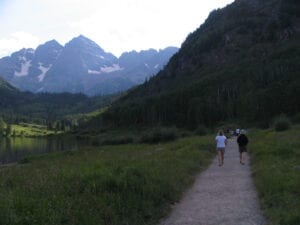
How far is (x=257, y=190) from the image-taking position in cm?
2188

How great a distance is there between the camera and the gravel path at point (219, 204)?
1612 cm

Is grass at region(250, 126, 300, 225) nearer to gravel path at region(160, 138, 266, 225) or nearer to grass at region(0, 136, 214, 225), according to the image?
gravel path at region(160, 138, 266, 225)

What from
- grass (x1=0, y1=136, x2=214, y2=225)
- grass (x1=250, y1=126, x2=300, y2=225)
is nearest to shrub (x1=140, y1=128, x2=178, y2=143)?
grass (x1=250, y1=126, x2=300, y2=225)

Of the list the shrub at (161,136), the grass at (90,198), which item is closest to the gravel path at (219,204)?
the grass at (90,198)

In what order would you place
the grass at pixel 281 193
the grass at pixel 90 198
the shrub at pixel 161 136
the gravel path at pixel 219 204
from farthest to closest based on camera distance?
the shrub at pixel 161 136 → the gravel path at pixel 219 204 → the grass at pixel 281 193 → the grass at pixel 90 198

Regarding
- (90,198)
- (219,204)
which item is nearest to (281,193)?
(219,204)

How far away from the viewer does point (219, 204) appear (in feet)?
62.5

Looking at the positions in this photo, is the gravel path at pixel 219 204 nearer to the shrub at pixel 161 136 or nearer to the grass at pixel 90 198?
the grass at pixel 90 198

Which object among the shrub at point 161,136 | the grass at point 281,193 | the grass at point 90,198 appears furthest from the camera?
the shrub at point 161,136

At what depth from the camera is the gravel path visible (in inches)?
635

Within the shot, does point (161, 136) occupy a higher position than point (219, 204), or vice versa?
point (161, 136)

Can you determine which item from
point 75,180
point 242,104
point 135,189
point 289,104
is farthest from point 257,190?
point 242,104

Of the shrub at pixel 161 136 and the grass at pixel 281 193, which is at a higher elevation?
the shrub at pixel 161 136

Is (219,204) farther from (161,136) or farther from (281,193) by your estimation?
(161,136)
